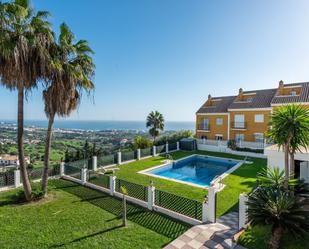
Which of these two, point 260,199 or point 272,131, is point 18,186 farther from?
point 272,131

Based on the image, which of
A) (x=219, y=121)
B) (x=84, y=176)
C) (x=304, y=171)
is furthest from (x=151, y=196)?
(x=219, y=121)

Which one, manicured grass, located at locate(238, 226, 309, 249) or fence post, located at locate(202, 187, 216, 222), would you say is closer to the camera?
manicured grass, located at locate(238, 226, 309, 249)

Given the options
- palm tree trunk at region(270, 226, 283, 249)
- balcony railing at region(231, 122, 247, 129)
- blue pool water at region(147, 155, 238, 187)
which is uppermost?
balcony railing at region(231, 122, 247, 129)

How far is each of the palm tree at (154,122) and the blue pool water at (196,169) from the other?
869 cm

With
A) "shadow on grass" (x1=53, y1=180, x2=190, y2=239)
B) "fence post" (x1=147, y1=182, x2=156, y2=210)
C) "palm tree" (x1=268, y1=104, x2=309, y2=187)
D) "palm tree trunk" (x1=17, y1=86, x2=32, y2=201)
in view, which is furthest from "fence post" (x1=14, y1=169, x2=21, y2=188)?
"palm tree" (x1=268, y1=104, x2=309, y2=187)

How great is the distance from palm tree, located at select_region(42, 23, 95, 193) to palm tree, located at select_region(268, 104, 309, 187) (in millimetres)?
10172

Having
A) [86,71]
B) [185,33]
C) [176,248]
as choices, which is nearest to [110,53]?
[185,33]

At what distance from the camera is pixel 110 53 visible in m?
20.9

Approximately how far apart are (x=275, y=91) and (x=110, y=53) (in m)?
23.5

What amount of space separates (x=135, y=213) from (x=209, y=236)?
3.84m

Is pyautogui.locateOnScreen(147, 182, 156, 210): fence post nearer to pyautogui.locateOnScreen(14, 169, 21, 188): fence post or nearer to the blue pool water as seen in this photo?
the blue pool water

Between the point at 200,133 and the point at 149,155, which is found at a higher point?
the point at 200,133

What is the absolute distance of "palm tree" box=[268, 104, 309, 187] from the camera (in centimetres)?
782

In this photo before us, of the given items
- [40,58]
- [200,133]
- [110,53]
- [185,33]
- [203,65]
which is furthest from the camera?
[200,133]
